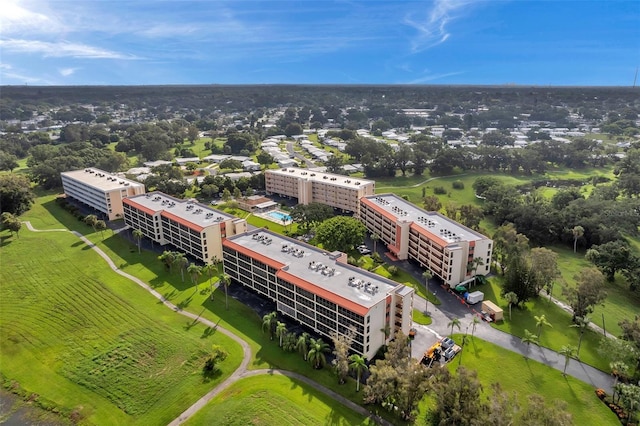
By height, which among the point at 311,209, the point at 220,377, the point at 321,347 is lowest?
the point at 220,377

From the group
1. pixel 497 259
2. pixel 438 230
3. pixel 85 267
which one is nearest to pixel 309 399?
pixel 438 230

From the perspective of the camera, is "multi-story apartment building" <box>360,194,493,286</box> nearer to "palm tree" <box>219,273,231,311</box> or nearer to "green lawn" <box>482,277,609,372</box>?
"green lawn" <box>482,277,609,372</box>

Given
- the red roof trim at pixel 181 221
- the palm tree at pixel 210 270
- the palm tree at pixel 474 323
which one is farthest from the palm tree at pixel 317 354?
the red roof trim at pixel 181 221

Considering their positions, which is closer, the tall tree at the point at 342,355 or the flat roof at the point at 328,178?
the tall tree at the point at 342,355

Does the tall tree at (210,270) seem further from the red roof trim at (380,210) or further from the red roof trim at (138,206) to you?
the red roof trim at (380,210)

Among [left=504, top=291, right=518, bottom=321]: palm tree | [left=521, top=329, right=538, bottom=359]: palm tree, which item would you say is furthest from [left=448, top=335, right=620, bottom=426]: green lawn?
[left=504, top=291, right=518, bottom=321]: palm tree

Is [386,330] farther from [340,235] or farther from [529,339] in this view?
[340,235]

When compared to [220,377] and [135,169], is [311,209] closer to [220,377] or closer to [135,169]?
[220,377]
